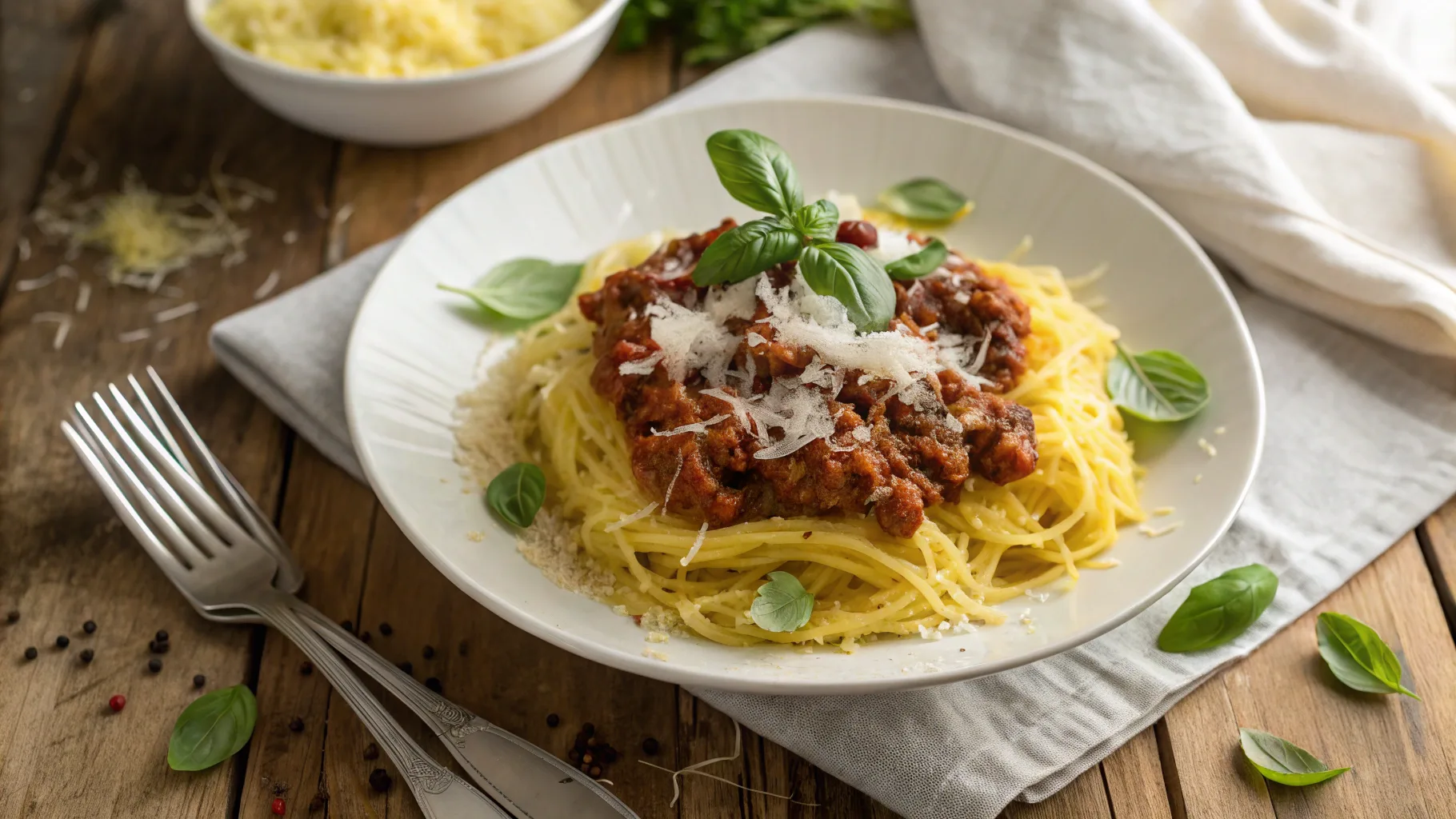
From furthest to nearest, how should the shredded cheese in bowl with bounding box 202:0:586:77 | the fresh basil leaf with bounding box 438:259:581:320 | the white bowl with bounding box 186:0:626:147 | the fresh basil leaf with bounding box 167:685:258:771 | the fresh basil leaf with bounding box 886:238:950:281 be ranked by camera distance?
the shredded cheese in bowl with bounding box 202:0:586:77 < the white bowl with bounding box 186:0:626:147 < the fresh basil leaf with bounding box 438:259:581:320 < the fresh basil leaf with bounding box 886:238:950:281 < the fresh basil leaf with bounding box 167:685:258:771

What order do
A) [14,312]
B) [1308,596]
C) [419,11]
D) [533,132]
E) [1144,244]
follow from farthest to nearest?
[533,132] → [419,11] → [14,312] → [1144,244] → [1308,596]

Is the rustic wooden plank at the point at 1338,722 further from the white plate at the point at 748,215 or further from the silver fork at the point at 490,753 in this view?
the silver fork at the point at 490,753

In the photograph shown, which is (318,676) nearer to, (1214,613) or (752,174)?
(752,174)

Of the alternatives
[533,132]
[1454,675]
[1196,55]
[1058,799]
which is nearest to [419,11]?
[533,132]

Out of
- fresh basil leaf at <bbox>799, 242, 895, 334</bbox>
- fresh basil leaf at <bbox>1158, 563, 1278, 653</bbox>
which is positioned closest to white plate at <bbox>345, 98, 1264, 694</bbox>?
fresh basil leaf at <bbox>1158, 563, 1278, 653</bbox>

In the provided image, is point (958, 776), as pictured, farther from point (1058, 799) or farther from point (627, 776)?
point (627, 776)

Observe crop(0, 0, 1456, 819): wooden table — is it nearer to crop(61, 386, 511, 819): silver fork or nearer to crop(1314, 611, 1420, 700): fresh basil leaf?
crop(1314, 611, 1420, 700): fresh basil leaf
